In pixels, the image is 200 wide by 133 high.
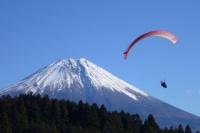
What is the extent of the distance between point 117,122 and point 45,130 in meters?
15.4

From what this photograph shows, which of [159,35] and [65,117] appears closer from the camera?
[159,35]

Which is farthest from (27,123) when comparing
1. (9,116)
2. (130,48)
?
(130,48)

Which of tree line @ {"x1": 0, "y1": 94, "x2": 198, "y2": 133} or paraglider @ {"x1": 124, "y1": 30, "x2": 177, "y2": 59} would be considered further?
tree line @ {"x1": 0, "y1": 94, "x2": 198, "y2": 133}

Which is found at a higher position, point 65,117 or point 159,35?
point 65,117

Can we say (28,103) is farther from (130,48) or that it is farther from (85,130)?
(130,48)

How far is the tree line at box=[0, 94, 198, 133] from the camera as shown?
278 ft

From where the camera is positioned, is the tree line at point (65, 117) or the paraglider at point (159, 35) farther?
the tree line at point (65, 117)

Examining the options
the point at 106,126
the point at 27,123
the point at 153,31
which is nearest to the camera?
the point at 153,31

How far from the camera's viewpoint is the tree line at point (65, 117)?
8462cm

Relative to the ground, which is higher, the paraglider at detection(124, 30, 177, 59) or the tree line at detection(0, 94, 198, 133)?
the tree line at detection(0, 94, 198, 133)

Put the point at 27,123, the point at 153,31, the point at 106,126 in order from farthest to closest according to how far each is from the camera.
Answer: the point at 106,126 < the point at 27,123 < the point at 153,31

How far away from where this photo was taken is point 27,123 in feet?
273

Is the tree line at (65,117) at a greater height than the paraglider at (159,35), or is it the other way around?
the tree line at (65,117)

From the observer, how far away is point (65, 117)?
9044 centimetres
